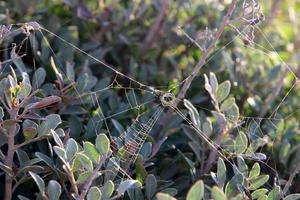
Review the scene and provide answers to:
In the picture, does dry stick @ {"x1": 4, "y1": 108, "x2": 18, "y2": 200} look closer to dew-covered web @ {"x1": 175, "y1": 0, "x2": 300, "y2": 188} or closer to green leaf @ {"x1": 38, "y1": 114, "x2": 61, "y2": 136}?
green leaf @ {"x1": 38, "y1": 114, "x2": 61, "y2": 136}

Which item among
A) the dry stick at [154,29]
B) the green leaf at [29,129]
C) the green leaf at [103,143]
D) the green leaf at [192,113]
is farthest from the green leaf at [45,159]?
the dry stick at [154,29]

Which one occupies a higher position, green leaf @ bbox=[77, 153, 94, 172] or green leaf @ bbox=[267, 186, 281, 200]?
green leaf @ bbox=[77, 153, 94, 172]

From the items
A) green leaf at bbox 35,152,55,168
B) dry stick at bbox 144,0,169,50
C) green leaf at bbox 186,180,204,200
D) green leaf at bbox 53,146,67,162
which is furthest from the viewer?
dry stick at bbox 144,0,169,50

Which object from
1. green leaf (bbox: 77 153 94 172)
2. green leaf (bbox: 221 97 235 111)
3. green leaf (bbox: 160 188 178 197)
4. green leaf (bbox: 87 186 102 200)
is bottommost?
green leaf (bbox: 160 188 178 197)

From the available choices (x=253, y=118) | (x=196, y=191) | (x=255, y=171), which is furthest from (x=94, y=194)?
(x=253, y=118)

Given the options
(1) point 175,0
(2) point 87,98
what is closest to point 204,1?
(1) point 175,0

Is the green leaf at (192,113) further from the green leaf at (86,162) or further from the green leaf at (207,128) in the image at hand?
the green leaf at (86,162)

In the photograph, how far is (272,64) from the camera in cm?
161

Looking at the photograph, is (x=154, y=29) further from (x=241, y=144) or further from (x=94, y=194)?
(x=94, y=194)

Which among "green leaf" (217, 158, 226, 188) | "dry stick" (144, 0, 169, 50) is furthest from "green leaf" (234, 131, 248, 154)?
"dry stick" (144, 0, 169, 50)

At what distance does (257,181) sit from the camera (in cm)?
101

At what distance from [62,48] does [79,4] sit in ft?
0.70

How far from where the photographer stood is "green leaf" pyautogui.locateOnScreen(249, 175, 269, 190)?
3.29 feet

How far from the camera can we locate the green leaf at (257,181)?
39.4 inches
